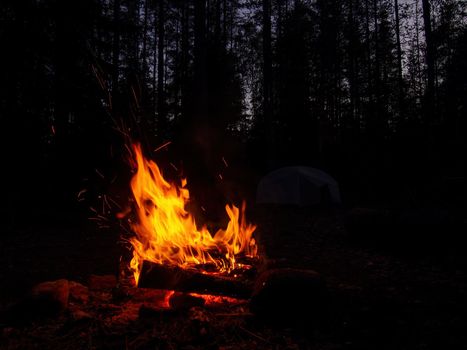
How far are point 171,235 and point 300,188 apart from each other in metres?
10.7

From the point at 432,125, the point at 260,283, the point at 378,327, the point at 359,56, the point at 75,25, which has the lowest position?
the point at 378,327

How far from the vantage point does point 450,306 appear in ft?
13.0

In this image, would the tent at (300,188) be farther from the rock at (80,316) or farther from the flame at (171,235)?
the rock at (80,316)

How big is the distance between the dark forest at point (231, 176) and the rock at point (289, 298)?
31mm

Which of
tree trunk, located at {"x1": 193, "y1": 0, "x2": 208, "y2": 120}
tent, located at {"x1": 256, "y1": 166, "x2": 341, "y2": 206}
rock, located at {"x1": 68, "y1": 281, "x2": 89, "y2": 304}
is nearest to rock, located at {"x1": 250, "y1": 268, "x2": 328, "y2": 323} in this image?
rock, located at {"x1": 68, "y1": 281, "x2": 89, "y2": 304}

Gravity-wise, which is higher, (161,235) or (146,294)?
(161,235)

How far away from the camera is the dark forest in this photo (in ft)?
11.6

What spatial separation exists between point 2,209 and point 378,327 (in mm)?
11583

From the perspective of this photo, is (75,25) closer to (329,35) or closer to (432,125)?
(432,125)

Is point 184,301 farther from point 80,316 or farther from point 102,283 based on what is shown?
point 102,283

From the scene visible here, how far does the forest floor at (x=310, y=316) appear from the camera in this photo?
3.16 meters

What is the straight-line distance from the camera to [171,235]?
5207 mm

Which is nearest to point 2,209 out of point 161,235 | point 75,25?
point 75,25

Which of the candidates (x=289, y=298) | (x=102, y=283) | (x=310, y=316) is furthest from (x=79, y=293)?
(x=310, y=316)
